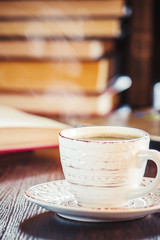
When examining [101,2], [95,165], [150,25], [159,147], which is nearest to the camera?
[95,165]

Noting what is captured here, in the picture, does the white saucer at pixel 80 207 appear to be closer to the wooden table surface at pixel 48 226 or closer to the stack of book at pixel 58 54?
the wooden table surface at pixel 48 226

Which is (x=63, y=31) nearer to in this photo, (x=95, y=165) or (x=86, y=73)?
(x=86, y=73)

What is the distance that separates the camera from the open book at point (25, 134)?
655mm

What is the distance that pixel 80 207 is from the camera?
0.39 meters

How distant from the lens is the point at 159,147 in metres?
0.70

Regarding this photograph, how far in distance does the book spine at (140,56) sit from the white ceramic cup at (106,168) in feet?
3.84

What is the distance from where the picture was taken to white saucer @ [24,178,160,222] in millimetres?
381

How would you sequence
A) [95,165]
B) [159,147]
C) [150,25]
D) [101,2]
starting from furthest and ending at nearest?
1. [150,25]
2. [101,2]
3. [159,147]
4. [95,165]

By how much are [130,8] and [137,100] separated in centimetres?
33

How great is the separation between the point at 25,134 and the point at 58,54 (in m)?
0.60

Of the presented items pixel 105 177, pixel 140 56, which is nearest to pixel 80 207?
pixel 105 177

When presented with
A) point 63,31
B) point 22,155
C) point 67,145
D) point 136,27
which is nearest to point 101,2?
point 63,31

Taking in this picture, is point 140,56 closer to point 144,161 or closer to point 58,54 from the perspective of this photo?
point 58,54

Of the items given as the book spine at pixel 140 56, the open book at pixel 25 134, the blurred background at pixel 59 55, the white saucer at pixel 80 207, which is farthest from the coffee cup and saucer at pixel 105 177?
the book spine at pixel 140 56
